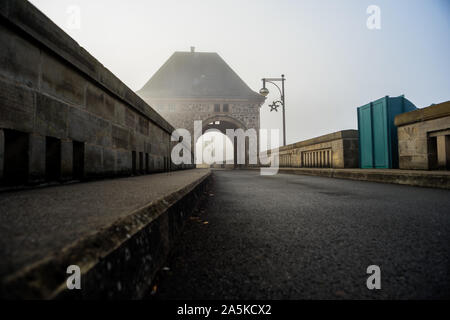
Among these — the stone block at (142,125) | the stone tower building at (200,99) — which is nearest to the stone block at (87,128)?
the stone block at (142,125)

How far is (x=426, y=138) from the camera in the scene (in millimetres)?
4461

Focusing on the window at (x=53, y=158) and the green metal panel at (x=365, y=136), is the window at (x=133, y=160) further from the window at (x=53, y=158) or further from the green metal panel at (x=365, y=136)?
the green metal panel at (x=365, y=136)

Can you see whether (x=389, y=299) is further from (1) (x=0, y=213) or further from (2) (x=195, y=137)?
(2) (x=195, y=137)

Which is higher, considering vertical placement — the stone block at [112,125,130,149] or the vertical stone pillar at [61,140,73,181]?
the stone block at [112,125,130,149]

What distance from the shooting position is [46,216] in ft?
2.61

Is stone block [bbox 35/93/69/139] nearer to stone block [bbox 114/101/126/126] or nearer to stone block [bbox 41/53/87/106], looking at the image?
stone block [bbox 41/53/87/106]

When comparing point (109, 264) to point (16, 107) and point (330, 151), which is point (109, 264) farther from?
point (330, 151)

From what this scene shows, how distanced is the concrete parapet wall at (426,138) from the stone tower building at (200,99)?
17.3m

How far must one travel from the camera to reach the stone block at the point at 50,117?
1.85 metres

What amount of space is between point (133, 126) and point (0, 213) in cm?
337

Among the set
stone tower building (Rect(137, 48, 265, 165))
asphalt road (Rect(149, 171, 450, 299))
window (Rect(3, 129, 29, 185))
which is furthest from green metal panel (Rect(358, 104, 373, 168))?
stone tower building (Rect(137, 48, 265, 165))

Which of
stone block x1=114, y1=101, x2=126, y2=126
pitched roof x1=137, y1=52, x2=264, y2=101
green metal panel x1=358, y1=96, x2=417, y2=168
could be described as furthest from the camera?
pitched roof x1=137, y1=52, x2=264, y2=101

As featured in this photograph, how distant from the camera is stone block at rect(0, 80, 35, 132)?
1.55 m

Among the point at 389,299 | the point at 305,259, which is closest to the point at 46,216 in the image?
the point at 305,259
